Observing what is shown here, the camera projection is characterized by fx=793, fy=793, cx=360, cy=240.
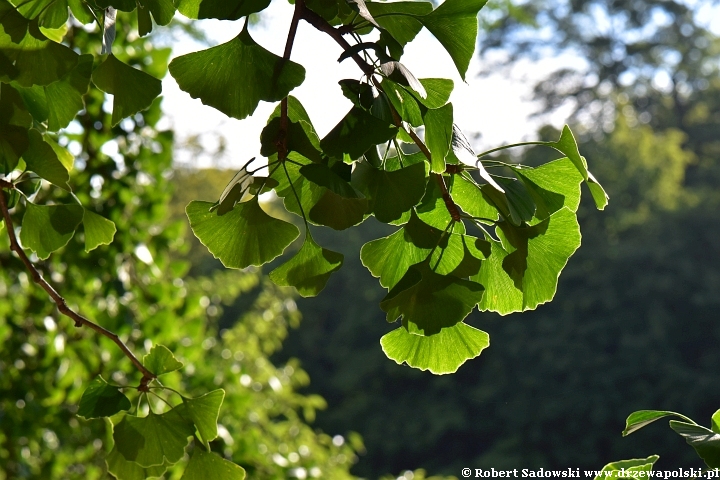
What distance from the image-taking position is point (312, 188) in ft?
1.09

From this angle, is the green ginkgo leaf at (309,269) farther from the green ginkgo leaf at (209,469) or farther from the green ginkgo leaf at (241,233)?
the green ginkgo leaf at (209,469)

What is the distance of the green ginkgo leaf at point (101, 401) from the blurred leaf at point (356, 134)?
19 cm

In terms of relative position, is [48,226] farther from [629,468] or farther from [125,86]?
[629,468]

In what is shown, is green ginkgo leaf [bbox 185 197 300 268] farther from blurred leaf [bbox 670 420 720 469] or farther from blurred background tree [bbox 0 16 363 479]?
blurred background tree [bbox 0 16 363 479]

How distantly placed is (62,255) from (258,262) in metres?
0.92

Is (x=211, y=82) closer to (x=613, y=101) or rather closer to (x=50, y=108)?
(x=50, y=108)

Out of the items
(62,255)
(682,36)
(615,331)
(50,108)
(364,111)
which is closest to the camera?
(364,111)

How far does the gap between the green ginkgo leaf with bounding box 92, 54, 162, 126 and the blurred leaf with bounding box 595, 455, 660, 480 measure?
27 centimetres

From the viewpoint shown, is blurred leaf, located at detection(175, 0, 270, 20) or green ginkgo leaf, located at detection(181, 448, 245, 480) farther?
green ginkgo leaf, located at detection(181, 448, 245, 480)

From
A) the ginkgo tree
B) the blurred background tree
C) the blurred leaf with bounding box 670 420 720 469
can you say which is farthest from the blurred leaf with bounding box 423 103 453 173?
the blurred background tree

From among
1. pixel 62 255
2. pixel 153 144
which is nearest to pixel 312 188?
pixel 62 255

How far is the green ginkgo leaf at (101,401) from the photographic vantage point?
397 millimetres

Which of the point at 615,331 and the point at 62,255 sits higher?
the point at 615,331

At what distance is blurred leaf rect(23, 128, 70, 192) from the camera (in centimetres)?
41
